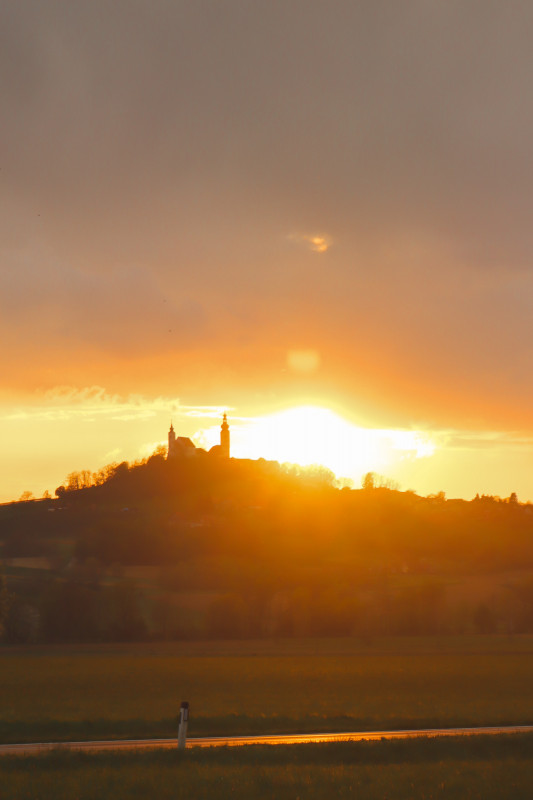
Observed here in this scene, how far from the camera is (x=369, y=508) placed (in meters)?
155

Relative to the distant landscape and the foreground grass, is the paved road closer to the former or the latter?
the foreground grass

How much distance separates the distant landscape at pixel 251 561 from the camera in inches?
3007

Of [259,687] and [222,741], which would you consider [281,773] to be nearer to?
[222,741]

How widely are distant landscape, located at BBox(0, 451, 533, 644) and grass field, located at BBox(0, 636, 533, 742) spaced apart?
675 cm

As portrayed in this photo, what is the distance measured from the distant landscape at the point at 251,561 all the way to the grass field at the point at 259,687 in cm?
675

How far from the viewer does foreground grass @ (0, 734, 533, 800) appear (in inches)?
595

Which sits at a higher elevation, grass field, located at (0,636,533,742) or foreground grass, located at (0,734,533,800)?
foreground grass, located at (0,734,533,800)

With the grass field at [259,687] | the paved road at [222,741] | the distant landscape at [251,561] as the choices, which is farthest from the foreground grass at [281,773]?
the distant landscape at [251,561]

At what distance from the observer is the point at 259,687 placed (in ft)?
132

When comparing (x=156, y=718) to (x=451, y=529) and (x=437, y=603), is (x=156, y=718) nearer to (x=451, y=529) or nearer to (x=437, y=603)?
(x=437, y=603)

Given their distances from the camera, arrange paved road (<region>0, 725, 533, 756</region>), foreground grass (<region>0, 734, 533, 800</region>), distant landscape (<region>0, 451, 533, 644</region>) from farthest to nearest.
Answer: distant landscape (<region>0, 451, 533, 644</region>) → paved road (<region>0, 725, 533, 756</region>) → foreground grass (<region>0, 734, 533, 800</region>)

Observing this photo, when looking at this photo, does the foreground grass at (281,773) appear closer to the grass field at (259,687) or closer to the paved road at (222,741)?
the paved road at (222,741)

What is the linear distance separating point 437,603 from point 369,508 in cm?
7204

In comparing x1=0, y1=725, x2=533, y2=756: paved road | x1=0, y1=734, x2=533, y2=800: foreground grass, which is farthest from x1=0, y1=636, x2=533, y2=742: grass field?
x1=0, y1=734, x2=533, y2=800: foreground grass
